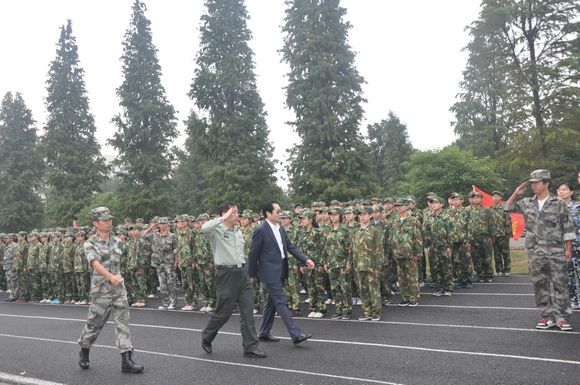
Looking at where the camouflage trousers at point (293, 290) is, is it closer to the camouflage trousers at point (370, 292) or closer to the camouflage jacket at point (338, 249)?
the camouflage jacket at point (338, 249)

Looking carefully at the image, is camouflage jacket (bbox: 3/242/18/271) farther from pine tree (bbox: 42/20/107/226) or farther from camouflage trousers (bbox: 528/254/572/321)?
pine tree (bbox: 42/20/107/226)

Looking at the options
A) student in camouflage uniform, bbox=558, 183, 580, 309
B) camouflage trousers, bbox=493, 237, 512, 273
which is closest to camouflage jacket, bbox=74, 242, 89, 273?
camouflage trousers, bbox=493, 237, 512, 273

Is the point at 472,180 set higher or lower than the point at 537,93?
lower

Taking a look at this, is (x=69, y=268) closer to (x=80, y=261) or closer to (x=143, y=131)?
(x=80, y=261)

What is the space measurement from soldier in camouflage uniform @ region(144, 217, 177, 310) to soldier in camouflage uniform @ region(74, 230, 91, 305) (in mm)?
3004

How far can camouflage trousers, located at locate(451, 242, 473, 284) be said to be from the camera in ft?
39.2

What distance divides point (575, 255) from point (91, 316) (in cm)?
770

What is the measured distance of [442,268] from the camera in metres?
11.4

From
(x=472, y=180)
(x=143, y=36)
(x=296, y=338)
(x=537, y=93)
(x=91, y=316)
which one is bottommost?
(x=296, y=338)

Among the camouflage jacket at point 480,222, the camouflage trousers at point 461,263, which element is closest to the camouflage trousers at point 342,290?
the camouflage trousers at point 461,263

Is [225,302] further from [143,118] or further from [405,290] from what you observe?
[143,118]

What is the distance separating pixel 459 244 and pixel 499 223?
6.15 ft

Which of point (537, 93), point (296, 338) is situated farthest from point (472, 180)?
point (296, 338)

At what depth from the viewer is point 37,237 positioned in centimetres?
1727
